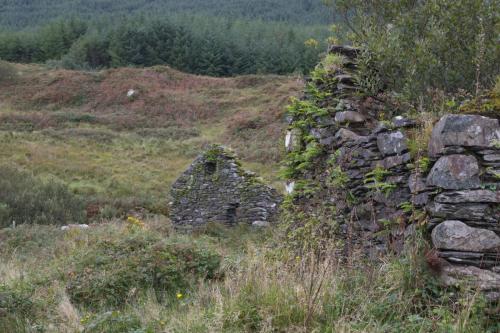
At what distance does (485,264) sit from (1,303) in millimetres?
4733

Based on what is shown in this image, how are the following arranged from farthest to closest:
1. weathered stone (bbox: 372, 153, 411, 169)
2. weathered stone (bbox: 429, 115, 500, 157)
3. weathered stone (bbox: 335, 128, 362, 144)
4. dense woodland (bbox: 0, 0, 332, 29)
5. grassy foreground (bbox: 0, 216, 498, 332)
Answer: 1. dense woodland (bbox: 0, 0, 332, 29)
2. weathered stone (bbox: 335, 128, 362, 144)
3. weathered stone (bbox: 372, 153, 411, 169)
4. weathered stone (bbox: 429, 115, 500, 157)
5. grassy foreground (bbox: 0, 216, 498, 332)

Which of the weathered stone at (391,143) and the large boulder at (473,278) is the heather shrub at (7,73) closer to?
the weathered stone at (391,143)

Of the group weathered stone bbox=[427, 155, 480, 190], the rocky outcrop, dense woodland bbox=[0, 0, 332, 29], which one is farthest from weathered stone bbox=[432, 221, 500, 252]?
dense woodland bbox=[0, 0, 332, 29]

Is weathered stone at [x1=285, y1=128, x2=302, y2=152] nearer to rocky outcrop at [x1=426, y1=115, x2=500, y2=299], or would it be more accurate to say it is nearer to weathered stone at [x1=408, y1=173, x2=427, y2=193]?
weathered stone at [x1=408, y1=173, x2=427, y2=193]

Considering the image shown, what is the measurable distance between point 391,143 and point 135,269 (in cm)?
375

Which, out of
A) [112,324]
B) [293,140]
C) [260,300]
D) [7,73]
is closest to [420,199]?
[260,300]

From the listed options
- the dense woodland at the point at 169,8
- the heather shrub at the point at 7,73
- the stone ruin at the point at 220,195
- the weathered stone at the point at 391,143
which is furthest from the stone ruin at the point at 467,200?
the dense woodland at the point at 169,8

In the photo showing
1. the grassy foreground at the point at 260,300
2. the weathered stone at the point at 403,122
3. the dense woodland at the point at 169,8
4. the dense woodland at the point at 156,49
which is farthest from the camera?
the dense woodland at the point at 169,8

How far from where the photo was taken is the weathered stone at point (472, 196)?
428cm

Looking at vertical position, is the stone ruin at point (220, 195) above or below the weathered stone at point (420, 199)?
below

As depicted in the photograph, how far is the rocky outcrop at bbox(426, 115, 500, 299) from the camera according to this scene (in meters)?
4.16

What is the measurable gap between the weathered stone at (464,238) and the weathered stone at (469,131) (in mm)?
727

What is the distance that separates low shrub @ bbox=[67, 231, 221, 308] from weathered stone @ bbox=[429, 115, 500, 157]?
11.2 feet

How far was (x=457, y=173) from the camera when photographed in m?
4.43
